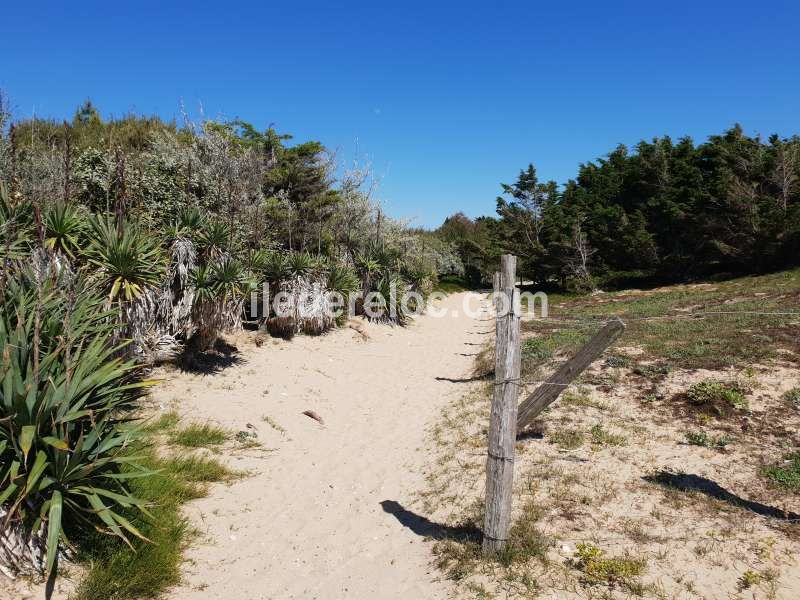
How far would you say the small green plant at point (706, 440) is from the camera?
5816 millimetres

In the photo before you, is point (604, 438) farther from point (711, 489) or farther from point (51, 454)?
point (51, 454)

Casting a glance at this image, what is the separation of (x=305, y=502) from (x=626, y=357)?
7336 mm

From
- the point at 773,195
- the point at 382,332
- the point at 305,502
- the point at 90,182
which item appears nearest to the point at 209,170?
the point at 90,182

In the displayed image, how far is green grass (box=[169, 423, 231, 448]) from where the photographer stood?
642 cm

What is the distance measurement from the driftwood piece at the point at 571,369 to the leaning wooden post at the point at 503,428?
34 centimetres

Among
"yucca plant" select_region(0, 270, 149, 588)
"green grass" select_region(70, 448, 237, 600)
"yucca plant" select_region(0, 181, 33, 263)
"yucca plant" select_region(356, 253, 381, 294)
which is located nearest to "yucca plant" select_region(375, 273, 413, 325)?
"yucca plant" select_region(356, 253, 381, 294)

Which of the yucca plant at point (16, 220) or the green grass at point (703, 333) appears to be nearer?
the yucca plant at point (16, 220)

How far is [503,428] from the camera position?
4.07 meters

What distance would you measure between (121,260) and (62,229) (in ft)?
3.45

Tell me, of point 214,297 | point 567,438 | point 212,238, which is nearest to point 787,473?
point 567,438

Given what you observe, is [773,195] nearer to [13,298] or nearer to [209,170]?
[209,170]

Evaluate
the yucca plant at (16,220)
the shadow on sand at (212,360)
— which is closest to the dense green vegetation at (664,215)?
the shadow on sand at (212,360)

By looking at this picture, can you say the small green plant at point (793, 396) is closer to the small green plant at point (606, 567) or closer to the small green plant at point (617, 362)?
the small green plant at point (617, 362)

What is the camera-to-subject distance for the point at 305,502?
5496mm
